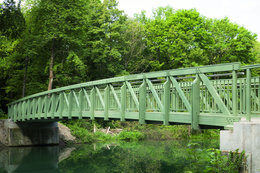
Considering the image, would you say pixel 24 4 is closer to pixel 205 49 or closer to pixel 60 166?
pixel 205 49

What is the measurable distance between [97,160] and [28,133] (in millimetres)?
9271

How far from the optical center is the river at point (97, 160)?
58.3 feet

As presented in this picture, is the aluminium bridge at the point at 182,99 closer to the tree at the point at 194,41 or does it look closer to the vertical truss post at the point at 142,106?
the vertical truss post at the point at 142,106

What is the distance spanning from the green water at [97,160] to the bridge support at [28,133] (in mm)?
1175

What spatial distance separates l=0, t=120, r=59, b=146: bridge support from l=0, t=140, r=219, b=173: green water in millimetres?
1175

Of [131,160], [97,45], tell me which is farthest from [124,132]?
[131,160]

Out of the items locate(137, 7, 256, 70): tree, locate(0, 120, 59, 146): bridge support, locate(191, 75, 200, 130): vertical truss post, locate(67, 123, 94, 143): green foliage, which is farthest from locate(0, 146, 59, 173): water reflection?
locate(137, 7, 256, 70): tree

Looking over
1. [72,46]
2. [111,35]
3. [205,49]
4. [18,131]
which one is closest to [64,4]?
[72,46]

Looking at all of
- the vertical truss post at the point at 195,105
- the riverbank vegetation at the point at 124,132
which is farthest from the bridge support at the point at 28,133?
the vertical truss post at the point at 195,105

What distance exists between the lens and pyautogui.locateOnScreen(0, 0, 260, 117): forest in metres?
32.3

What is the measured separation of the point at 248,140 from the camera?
24.7ft

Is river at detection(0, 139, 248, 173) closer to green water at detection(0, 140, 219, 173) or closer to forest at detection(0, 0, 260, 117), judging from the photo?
green water at detection(0, 140, 219, 173)

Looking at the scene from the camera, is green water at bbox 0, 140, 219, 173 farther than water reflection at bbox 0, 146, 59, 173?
No

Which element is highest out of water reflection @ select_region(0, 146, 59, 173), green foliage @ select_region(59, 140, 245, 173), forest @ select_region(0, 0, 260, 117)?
forest @ select_region(0, 0, 260, 117)
